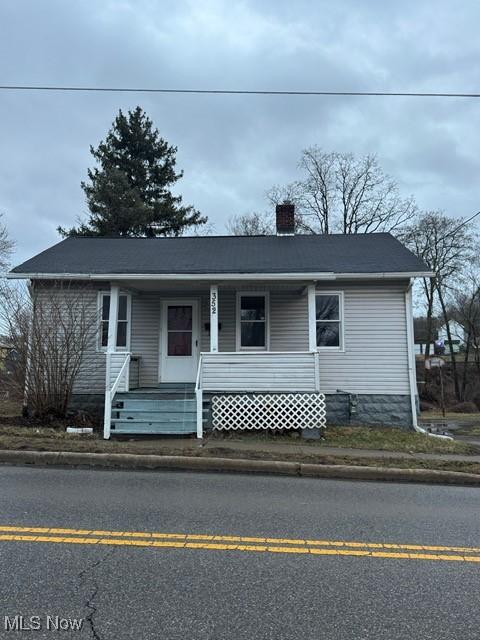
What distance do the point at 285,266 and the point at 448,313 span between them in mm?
36170

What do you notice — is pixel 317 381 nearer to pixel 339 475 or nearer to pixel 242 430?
pixel 242 430

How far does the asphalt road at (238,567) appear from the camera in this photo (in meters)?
3.05

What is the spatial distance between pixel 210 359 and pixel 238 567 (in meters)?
7.43

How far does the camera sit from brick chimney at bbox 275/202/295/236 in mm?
16344

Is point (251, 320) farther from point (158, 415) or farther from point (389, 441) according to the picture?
point (389, 441)

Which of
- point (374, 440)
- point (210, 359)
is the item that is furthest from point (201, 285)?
point (374, 440)

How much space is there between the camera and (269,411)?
10859mm

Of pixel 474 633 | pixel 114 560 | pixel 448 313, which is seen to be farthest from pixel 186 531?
→ pixel 448 313

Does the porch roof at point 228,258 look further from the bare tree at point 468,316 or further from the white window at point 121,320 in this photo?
the bare tree at point 468,316

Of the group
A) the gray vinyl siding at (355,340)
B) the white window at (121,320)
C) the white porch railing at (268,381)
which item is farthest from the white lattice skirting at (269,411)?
the white window at (121,320)

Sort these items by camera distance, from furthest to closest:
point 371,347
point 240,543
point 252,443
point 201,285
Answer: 1. point 371,347
2. point 201,285
3. point 252,443
4. point 240,543

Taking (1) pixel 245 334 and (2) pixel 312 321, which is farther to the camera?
(1) pixel 245 334

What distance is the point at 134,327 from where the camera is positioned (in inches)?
526

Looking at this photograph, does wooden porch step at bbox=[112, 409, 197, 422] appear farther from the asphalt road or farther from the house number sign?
the asphalt road
